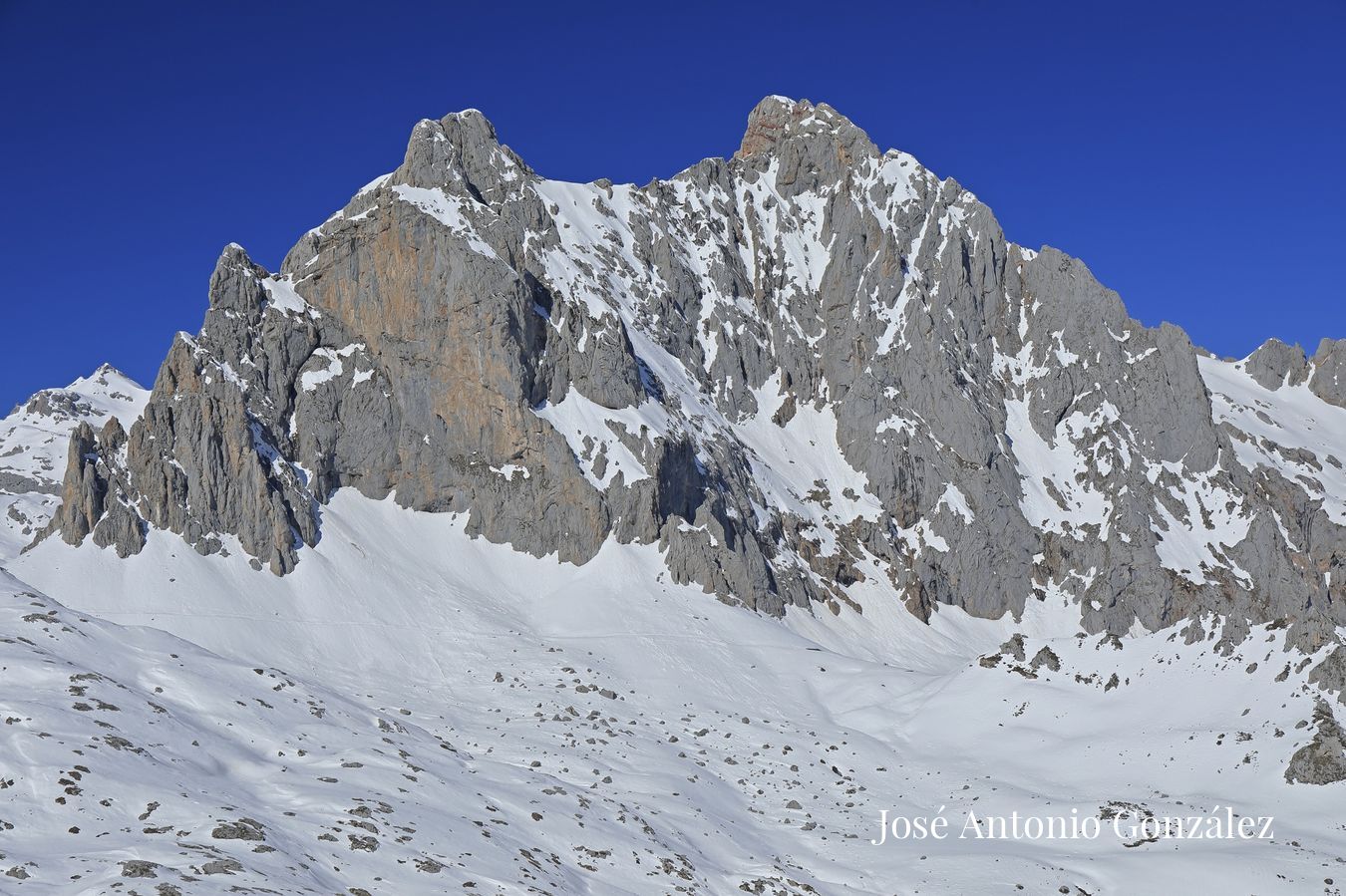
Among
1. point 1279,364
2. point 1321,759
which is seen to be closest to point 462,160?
point 1321,759

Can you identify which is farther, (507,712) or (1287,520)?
(1287,520)

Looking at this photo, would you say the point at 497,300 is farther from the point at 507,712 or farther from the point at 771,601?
the point at 507,712

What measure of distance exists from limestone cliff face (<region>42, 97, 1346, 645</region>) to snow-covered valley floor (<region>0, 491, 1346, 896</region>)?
Answer: 1154 centimetres

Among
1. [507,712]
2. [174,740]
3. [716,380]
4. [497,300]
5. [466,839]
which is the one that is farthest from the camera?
[716,380]

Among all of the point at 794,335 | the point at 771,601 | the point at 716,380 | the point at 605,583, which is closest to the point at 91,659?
the point at 605,583

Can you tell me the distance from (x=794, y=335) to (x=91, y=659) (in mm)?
108025

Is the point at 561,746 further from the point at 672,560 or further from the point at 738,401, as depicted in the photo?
the point at 738,401

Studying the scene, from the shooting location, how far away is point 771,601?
113812 mm

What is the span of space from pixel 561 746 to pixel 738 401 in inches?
3184

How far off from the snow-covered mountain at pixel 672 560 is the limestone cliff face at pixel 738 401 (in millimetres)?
498

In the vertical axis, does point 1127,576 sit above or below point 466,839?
above

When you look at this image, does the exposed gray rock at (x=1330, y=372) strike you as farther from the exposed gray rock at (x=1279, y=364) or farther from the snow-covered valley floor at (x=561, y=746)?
the snow-covered valley floor at (x=561, y=746)

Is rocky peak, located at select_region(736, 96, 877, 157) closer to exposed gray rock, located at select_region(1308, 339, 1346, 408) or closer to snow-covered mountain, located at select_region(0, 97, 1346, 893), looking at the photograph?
snow-covered mountain, located at select_region(0, 97, 1346, 893)

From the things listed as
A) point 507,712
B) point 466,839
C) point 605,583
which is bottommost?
point 466,839
